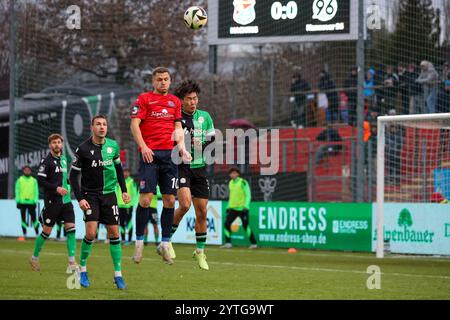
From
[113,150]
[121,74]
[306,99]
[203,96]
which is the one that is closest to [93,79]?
[121,74]

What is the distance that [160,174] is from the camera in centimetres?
1566

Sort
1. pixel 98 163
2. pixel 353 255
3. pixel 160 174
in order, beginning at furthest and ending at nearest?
1. pixel 353 255
2. pixel 160 174
3. pixel 98 163

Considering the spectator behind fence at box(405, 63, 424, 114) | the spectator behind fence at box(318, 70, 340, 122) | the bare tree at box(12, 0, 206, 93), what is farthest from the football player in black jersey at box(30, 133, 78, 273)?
the bare tree at box(12, 0, 206, 93)

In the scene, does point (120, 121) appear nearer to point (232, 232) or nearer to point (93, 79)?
point (93, 79)

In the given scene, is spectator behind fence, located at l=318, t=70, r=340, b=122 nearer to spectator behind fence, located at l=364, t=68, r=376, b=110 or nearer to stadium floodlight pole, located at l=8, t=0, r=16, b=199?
spectator behind fence, located at l=364, t=68, r=376, b=110

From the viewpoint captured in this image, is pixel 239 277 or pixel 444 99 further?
pixel 444 99

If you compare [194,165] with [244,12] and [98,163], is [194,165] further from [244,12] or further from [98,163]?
[244,12]

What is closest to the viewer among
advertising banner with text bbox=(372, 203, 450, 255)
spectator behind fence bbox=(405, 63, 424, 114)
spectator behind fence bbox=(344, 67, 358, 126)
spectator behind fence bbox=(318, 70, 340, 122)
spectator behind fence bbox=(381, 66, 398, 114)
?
advertising banner with text bbox=(372, 203, 450, 255)

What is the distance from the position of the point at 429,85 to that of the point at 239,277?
1267 cm

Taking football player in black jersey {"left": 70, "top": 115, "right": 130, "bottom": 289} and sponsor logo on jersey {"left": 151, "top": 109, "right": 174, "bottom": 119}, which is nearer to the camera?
football player in black jersey {"left": 70, "top": 115, "right": 130, "bottom": 289}

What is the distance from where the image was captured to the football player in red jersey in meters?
15.2

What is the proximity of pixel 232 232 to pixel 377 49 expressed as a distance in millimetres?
7445

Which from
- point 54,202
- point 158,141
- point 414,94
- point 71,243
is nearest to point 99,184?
point 158,141

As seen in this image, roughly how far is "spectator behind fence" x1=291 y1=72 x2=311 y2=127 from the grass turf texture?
752 centimetres
